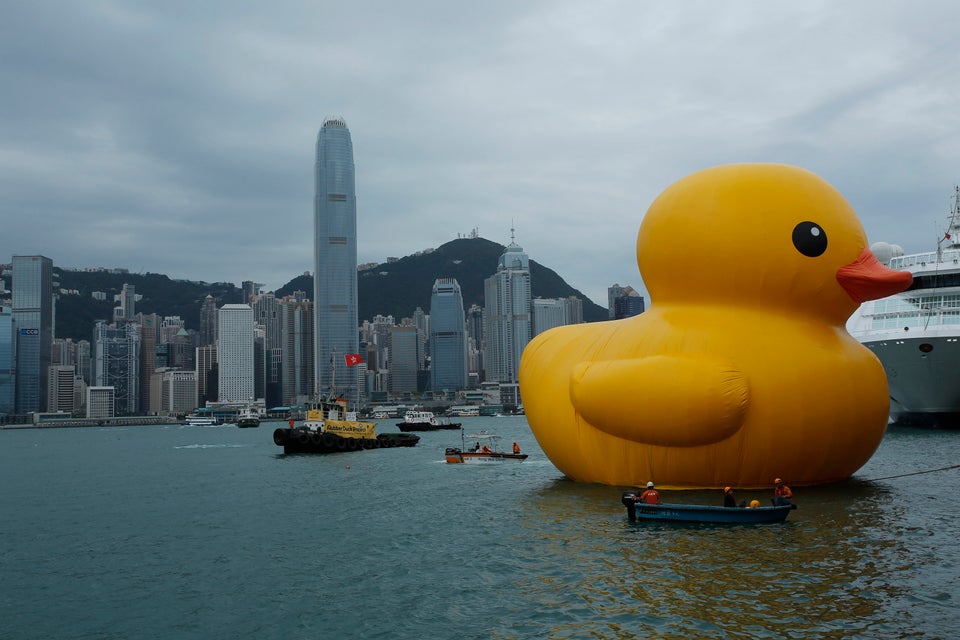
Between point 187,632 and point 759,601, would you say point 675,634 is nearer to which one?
point 759,601

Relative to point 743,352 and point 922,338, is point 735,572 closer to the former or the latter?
point 743,352

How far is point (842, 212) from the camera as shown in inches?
818

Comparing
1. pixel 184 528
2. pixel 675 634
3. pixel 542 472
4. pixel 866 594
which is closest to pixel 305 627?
pixel 675 634

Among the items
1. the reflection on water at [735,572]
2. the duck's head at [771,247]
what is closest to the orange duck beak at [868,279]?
the duck's head at [771,247]

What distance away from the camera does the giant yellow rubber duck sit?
1908 centimetres

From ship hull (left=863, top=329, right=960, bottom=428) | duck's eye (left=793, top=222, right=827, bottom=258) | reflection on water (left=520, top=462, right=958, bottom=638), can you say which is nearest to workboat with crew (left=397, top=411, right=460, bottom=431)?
ship hull (left=863, top=329, right=960, bottom=428)

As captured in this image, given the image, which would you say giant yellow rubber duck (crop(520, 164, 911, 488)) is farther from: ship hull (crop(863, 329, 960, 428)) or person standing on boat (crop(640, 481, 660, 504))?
ship hull (crop(863, 329, 960, 428))

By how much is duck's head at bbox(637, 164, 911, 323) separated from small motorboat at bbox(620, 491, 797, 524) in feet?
16.2

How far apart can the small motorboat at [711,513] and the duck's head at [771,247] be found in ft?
16.2

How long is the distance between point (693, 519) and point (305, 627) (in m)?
9.03

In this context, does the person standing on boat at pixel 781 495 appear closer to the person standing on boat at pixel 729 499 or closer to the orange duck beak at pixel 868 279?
the person standing on boat at pixel 729 499

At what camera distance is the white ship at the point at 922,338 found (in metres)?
46.8

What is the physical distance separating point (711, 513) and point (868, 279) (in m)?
6.67

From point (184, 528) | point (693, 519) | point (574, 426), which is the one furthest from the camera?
point (184, 528)
